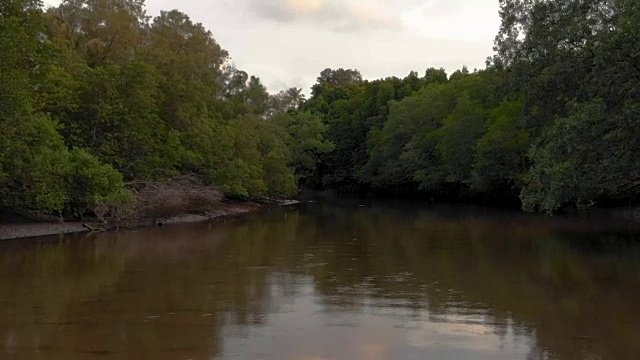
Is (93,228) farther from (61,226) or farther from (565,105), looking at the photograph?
(565,105)

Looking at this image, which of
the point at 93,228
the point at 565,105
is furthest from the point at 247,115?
the point at 565,105

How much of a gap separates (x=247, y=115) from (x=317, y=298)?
119 ft

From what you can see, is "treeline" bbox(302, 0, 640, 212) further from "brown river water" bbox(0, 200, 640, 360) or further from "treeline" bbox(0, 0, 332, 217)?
"treeline" bbox(0, 0, 332, 217)

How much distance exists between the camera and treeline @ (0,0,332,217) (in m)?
23.6

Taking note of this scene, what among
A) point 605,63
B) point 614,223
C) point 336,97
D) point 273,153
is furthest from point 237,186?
point 336,97

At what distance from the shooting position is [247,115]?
49469mm

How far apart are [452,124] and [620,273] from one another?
39030 millimetres

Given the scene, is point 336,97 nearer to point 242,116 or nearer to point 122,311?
point 242,116

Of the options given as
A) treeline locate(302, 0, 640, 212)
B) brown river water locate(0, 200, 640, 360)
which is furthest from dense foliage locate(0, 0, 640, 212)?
brown river water locate(0, 200, 640, 360)

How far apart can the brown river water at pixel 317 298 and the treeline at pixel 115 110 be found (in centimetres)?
288

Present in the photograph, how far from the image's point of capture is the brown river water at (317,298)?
10.3 meters

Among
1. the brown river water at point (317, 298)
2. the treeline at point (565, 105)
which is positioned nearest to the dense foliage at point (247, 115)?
the treeline at point (565, 105)

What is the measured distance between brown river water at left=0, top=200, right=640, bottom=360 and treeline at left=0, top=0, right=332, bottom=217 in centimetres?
288

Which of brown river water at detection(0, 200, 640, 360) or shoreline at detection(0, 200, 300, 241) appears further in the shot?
shoreline at detection(0, 200, 300, 241)
